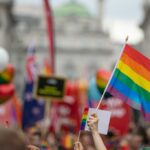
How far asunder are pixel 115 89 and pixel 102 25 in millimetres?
91270

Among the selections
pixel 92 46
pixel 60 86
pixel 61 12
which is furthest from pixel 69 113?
pixel 61 12

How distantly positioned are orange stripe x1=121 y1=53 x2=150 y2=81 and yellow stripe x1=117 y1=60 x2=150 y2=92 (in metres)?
0.03

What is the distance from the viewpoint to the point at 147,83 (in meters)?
5.51

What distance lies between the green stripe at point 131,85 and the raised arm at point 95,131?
34.6 inches

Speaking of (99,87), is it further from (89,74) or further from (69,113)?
(89,74)

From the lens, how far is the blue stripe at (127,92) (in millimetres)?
5566

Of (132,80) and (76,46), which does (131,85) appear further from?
(76,46)

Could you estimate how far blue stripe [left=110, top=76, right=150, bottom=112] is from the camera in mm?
5566

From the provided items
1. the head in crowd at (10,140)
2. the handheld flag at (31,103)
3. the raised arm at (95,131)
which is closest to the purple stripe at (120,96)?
the raised arm at (95,131)

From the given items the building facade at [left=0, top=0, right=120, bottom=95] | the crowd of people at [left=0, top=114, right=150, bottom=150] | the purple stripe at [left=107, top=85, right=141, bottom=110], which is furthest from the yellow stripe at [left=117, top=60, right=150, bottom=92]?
the building facade at [left=0, top=0, right=120, bottom=95]

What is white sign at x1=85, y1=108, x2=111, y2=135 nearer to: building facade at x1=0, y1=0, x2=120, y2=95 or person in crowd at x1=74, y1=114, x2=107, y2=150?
person in crowd at x1=74, y1=114, x2=107, y2=150

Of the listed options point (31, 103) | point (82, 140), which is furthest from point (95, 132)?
point (31, 103)

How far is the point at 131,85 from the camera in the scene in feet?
18.6

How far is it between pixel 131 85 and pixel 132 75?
0.35ft
